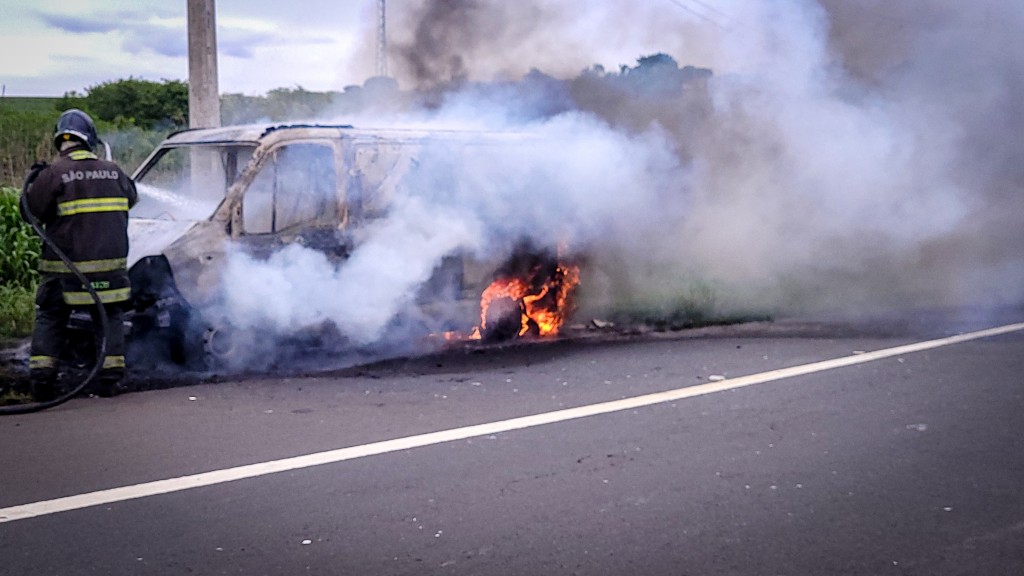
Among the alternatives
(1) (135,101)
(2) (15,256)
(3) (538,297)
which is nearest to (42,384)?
(2) (15,256)

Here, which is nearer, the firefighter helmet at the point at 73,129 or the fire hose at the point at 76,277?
the fire hose at the point at 76,277

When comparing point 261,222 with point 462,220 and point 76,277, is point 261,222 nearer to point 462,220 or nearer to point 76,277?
point 76,277

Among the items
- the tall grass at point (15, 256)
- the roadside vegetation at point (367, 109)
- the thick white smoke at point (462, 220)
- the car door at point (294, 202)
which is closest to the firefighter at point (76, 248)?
the thick white smoke at point (462, 220)

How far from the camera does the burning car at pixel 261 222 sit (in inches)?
295

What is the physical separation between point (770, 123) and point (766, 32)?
3.41ft

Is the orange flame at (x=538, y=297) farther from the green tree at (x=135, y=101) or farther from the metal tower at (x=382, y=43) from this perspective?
the green tree at (x=135, y=101)

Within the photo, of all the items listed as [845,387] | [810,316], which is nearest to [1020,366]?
[845,387]

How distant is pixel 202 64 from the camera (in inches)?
399

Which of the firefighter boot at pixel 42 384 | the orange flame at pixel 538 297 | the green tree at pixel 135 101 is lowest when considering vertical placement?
the firefighter boot at pixel 42 384

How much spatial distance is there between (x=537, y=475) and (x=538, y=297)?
4551mm

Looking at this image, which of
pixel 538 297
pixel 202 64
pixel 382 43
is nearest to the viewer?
pixel 538 297

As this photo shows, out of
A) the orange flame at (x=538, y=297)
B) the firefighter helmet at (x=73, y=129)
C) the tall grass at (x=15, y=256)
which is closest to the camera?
the firefighter helmet at (x=73, y=129)

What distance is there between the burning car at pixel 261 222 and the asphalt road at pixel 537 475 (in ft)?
2.33

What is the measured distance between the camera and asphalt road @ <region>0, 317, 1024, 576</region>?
4.20 metres
